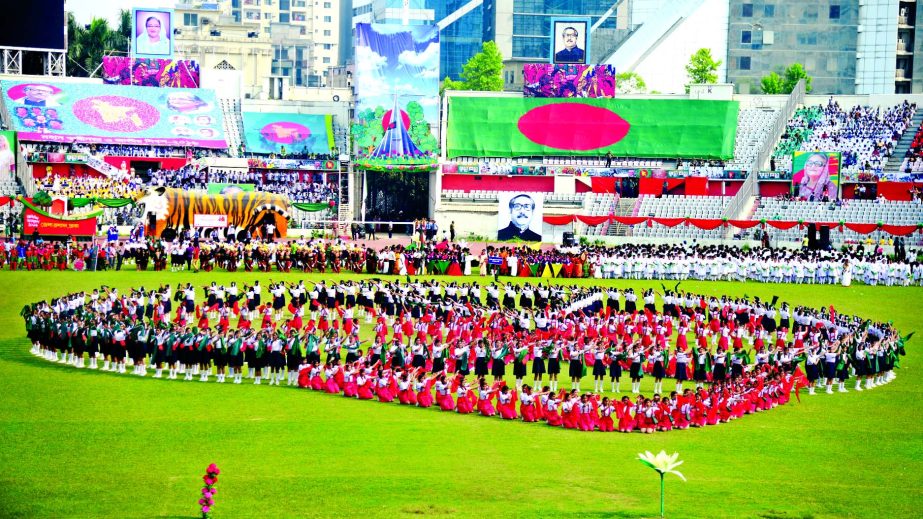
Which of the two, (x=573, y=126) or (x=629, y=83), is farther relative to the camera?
(x=629, y=83)

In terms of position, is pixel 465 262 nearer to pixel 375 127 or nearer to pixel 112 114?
pixel 375 127

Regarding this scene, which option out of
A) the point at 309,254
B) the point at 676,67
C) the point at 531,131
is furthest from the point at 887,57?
the point at 309,254

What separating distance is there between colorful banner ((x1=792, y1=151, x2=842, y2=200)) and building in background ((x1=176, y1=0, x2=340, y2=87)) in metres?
70.9

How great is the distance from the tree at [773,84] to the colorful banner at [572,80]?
60.0 feet

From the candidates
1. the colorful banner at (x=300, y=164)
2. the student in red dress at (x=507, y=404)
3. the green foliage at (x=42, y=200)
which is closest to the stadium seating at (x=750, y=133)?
the colorful banner at (x=300, y=164)

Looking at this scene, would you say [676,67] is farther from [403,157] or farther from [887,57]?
[403,157]

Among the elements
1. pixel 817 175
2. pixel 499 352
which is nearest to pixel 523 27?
pixel 817 175

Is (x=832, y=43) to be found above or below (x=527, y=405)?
above

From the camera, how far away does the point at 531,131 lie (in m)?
76.9

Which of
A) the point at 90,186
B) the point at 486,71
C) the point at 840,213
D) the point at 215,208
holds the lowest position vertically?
the point at 215,208

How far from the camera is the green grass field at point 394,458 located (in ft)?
65.4

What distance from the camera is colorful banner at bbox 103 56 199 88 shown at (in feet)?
257

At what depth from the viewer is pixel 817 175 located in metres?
67.1

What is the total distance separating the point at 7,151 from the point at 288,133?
1812cm
